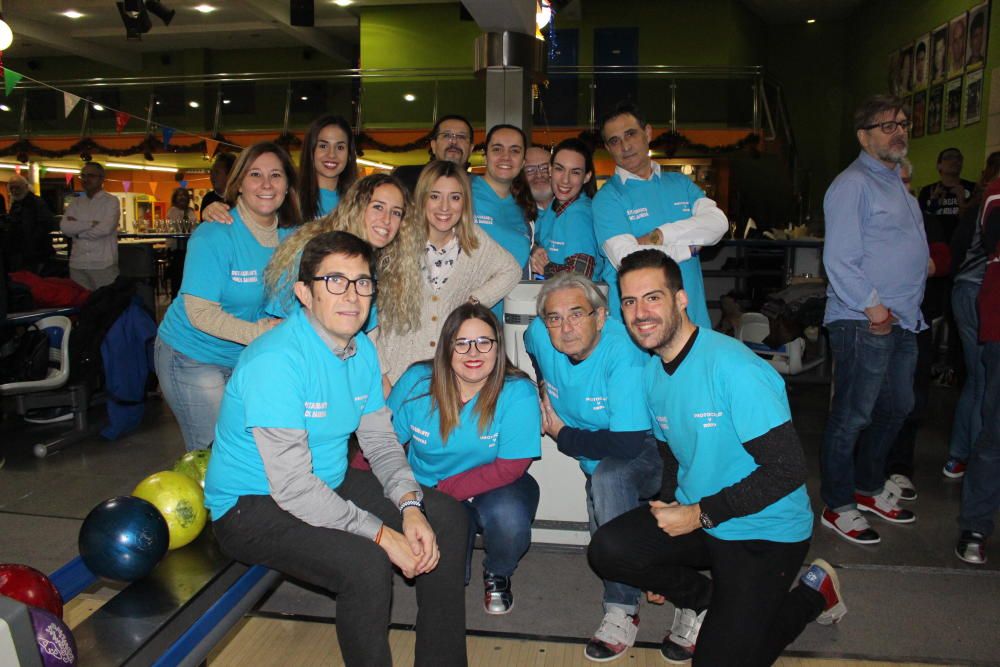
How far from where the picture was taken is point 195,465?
2645mm

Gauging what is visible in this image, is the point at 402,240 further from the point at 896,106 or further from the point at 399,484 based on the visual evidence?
the point at 896,106

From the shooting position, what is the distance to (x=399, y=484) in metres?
2.26

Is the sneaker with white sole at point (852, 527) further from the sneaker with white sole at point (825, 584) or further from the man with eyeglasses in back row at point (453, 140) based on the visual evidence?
the man with eyeglasses in back row at point (453, 140)

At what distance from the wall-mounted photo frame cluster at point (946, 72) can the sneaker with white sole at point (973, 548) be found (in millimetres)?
7911

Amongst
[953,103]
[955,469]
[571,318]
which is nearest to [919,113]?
[953,103]

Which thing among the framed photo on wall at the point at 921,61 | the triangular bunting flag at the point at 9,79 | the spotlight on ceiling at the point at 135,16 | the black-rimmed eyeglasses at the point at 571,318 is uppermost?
the framed photo on wall at the point at 921,61

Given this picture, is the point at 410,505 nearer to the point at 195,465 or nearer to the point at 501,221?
the point at 195,465

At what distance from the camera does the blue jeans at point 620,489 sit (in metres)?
2.60

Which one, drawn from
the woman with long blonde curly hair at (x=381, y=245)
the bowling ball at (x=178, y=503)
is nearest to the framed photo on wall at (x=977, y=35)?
the woman with long blonde curly hair at (x=381, y=245)

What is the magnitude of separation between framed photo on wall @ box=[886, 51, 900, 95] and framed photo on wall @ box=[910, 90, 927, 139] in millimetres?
1128

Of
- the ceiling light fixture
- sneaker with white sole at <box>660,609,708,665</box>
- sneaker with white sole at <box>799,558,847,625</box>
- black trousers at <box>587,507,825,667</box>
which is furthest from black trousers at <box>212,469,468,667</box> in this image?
the ceiling light fixture

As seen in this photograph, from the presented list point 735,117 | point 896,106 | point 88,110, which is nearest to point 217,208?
point 896,106

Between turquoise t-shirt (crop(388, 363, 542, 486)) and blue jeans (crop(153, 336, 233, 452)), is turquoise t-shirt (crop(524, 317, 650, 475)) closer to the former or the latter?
turquoise t-shirt (crop(388, 363, 542, 486))

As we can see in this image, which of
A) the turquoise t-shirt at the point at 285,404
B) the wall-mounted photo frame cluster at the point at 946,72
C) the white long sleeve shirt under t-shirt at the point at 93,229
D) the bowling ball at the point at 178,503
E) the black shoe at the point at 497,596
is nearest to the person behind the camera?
the turquoise t-shirt at the point at 285,404
